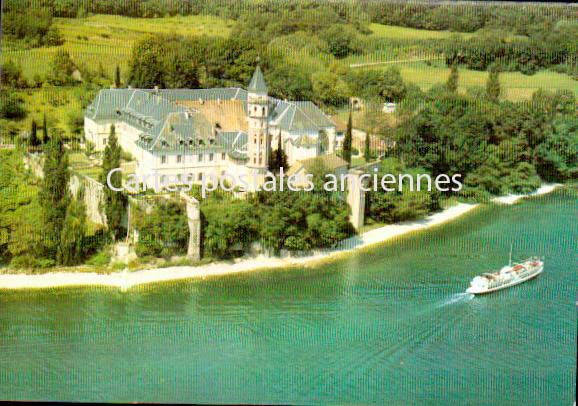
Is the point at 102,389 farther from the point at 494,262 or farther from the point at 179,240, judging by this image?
the point at 494,262

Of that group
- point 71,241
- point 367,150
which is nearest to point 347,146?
point 367,150

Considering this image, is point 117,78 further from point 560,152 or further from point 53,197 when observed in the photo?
point 560,152

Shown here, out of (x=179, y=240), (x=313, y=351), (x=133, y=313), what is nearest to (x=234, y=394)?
(x=313, y=351)

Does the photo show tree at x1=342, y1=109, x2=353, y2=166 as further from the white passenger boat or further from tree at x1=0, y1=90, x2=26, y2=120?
tree at x1=0, y1=90, x2=26, y2=120

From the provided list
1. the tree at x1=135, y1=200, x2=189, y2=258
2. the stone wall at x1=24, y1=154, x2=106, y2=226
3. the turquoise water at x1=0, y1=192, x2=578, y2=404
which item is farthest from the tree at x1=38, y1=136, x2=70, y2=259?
the tree at x1=135, y1=200, x2=189, y2=258

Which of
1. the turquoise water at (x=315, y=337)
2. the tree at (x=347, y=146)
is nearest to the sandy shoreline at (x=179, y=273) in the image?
the turquoise water at (x=315, y=337)
